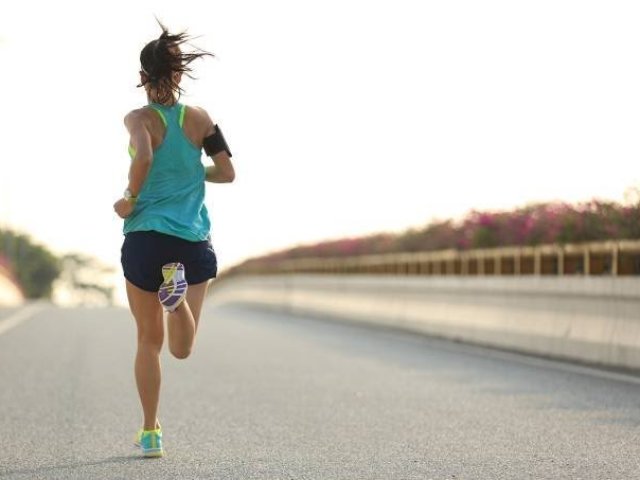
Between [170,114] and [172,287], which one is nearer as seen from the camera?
[172,287]

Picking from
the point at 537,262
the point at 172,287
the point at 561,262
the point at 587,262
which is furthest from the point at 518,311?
the point at 172,287

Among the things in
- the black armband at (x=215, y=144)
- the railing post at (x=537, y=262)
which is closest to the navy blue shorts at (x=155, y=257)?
the black armband at (x=215, y=144)

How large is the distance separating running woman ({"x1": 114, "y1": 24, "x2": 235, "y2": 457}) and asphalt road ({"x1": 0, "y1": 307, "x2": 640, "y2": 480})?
906 mm

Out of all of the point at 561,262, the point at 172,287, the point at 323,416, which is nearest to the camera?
the point at 172,287

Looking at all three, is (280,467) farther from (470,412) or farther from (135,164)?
(470,412)

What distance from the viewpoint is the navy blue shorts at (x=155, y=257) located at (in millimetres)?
7332

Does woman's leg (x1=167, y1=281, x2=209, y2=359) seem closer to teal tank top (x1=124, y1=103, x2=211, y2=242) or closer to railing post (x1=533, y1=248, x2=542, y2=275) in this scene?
teal tank top (x1=124, y1=103, x2=211, y2=242)

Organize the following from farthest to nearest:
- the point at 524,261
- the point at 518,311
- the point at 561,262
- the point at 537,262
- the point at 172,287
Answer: the point at 524,261 → the point at 537,262 → the point at 561,262 → the point at 518,311 → the point at 172,287

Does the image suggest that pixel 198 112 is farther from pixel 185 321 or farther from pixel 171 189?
pixel 185 321

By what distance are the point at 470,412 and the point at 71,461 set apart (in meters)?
3.33

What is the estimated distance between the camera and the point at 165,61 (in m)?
7.31

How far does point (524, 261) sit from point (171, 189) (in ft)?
38.9

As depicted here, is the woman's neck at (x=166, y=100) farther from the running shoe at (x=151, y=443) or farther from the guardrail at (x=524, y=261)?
the guardrail at (x=524, y=261)

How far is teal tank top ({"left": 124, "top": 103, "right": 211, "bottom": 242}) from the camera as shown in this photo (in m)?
7.31
